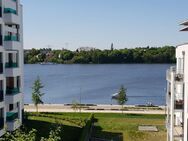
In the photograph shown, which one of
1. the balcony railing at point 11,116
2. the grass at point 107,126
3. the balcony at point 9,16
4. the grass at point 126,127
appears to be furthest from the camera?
the grass at point 126,127

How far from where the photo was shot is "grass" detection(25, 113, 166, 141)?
1694 inches

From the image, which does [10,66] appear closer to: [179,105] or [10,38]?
[10,38]

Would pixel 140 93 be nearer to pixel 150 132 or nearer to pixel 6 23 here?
pixel 150 132

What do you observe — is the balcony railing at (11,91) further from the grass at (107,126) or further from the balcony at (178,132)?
the balcony at (178,132)

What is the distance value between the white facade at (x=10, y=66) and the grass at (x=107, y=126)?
13.6 ft

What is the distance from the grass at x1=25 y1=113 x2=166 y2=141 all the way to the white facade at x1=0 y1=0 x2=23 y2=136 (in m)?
4.14

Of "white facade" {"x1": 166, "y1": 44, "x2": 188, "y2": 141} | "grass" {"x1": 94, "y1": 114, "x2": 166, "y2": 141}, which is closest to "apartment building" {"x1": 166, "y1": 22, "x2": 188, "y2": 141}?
"white facade" {"x1": 166, "y1": 44, "x2": 188, "y2": 141}

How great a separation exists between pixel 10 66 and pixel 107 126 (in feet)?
59.8

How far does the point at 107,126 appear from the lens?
169 feet

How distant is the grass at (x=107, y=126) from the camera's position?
141 ft

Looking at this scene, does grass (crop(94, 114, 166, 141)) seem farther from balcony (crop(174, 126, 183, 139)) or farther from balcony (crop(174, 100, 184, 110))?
balcony (crop(174, 100, 184, 110))

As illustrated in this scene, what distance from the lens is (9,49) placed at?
3603 centimetres

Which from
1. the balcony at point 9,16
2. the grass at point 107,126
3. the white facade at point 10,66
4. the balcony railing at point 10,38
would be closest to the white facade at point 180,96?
the grass at point 107,126

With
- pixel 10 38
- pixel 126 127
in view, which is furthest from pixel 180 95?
pixel 126 127
